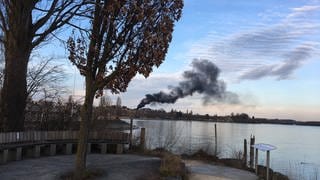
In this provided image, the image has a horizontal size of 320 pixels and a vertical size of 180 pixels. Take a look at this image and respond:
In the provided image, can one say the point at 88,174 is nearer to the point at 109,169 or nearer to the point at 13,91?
the point at 109,169

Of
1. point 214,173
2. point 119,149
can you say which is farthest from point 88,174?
point 119,149

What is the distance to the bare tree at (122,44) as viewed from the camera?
44.3ft

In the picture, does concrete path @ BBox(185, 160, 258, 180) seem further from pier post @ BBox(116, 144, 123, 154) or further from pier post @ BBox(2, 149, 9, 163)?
pier post @ BBox(2, 149, 9, 163)

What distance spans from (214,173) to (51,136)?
22.2ft

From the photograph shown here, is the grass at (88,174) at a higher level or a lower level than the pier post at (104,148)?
lower

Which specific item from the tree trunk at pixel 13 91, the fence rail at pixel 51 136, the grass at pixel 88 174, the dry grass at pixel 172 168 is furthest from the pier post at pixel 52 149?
the dry grass at pixel 172 168

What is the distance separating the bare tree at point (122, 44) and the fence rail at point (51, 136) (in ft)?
14.0

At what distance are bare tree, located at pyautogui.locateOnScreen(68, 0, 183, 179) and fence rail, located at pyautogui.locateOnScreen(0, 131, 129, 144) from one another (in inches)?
168

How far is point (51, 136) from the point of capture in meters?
19.9

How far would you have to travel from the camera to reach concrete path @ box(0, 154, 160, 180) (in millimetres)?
14148

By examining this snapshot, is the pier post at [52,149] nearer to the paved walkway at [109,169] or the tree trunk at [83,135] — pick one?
the paved walkway at [109,169]

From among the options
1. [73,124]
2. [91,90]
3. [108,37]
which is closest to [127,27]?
[108,37]

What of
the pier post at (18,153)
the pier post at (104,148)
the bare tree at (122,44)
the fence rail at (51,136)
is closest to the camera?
the bare tree at (122,44)

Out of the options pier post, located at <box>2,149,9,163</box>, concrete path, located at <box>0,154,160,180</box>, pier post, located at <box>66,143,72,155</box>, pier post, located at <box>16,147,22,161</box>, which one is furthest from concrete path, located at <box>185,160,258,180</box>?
pier post, located at <box>2,149,9,163</box>
